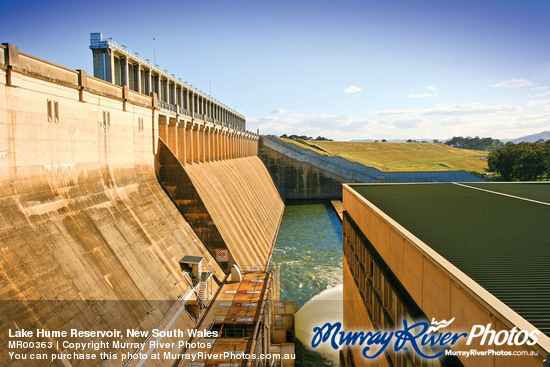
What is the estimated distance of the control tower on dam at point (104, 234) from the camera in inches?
449

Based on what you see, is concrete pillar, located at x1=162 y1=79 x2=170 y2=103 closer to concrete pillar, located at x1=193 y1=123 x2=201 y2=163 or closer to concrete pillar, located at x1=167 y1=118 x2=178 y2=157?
concrete pillar, located at x1=193 y1=123 x2=201 y2=163

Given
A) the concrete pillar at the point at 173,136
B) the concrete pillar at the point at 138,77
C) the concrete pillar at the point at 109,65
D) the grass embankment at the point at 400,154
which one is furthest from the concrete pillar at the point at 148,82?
the grass embankment at the point at 400,154

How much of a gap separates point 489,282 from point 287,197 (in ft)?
213

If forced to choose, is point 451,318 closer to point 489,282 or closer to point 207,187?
point 489,282

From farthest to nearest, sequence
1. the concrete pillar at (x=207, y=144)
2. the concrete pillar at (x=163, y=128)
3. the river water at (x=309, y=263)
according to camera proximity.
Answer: the concrete pillar at (x=207, y=144), the concrete pillar at (x=163, y=128), the river water at (x=309, y=263)

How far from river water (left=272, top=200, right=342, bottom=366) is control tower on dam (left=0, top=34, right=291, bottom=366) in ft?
6.69

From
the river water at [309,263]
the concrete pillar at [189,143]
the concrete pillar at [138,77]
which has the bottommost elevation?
the river water at [309,263]

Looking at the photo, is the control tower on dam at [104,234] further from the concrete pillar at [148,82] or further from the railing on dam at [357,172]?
the railing on dam at [357,172]

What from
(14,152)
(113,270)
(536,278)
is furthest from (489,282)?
(14,152)

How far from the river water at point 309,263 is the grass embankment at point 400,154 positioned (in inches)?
2493

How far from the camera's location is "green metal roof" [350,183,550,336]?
628 cm

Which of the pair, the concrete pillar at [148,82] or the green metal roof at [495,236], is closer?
the green metal roof at [495,236]

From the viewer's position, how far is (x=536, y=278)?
266 inches

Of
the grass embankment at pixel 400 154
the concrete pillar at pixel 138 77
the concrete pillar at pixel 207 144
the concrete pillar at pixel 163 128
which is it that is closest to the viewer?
the concrete pillar at pixel 163 128
